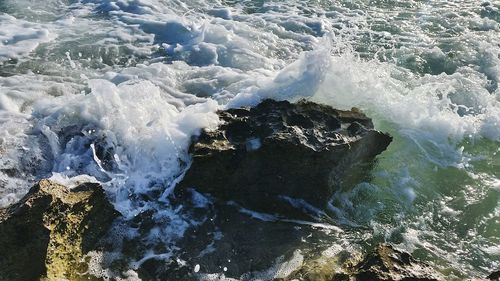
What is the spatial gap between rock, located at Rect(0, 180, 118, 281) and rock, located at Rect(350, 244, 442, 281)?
2501 millimetres

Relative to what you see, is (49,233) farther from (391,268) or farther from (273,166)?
(391,268)

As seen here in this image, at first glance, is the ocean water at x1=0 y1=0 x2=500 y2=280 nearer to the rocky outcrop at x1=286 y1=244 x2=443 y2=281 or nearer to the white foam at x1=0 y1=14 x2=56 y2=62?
the white foam at x1=0 y1=14 x2=56 y2=62

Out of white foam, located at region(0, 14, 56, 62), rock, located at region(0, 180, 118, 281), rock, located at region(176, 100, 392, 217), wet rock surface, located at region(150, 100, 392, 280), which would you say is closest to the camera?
rock, located at region(0, 180, 118, 281)

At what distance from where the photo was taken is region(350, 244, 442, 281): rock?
4070mm

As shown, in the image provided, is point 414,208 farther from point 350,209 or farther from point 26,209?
point 26,209

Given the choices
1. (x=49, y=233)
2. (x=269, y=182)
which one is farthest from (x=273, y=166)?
(x=49, y=233)

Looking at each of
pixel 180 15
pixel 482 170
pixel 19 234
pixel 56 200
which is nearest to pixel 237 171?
pixel 56 200

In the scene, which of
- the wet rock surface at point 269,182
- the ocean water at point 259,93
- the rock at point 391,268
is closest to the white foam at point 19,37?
the ocean water at point 259,93

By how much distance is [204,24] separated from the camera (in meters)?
9.63

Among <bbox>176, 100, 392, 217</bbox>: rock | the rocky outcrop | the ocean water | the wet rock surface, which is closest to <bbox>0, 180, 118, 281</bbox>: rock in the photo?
the ocean water

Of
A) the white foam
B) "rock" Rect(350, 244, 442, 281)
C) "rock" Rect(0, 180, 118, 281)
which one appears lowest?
the white foam

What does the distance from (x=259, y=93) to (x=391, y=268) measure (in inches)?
134

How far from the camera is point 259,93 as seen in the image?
6.89 metres

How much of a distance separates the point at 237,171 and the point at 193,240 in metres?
0.90
